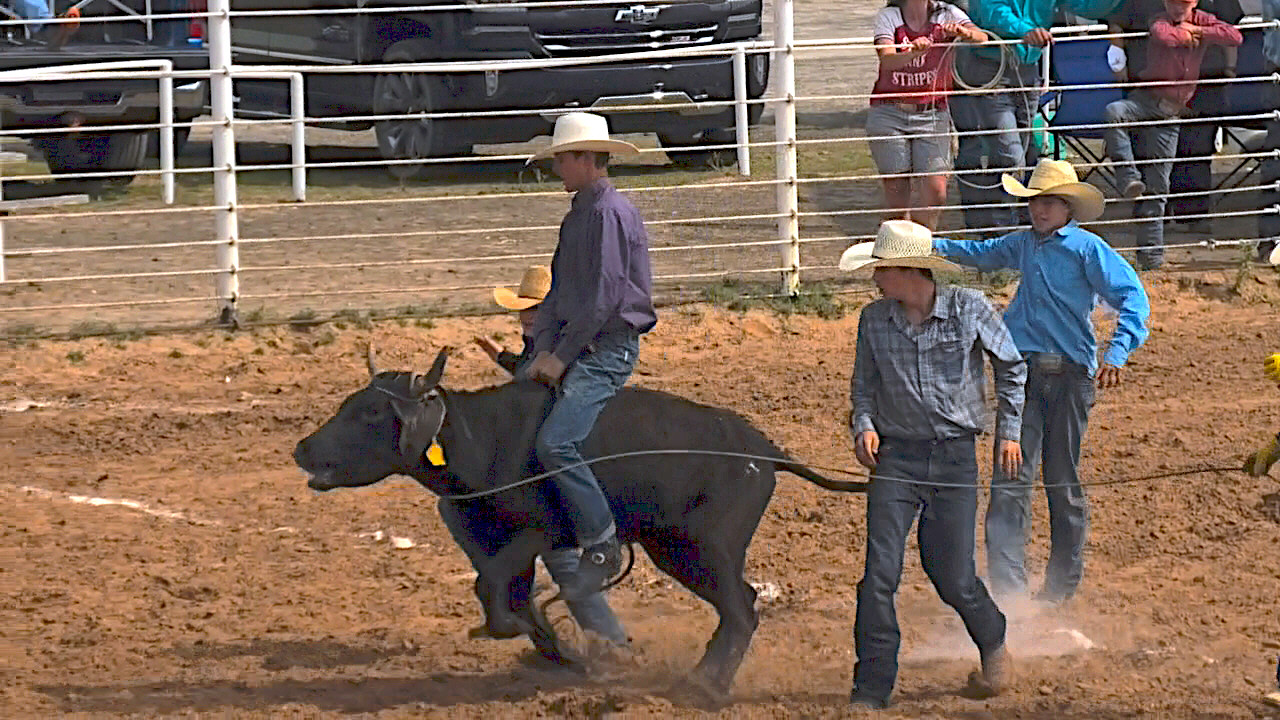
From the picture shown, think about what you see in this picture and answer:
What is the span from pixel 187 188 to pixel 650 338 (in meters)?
5.32

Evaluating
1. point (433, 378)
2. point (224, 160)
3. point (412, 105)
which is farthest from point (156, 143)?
point (433, 378)

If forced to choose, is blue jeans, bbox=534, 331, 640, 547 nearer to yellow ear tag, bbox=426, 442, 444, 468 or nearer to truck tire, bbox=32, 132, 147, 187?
yellow ear tag, bbox=426, 442, 444, 468

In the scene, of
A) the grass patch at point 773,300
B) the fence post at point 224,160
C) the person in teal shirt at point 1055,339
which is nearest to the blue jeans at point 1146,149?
the grass patch at point 773,300

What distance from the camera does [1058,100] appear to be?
1359 centimetres

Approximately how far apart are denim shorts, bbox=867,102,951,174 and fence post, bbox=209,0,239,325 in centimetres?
402

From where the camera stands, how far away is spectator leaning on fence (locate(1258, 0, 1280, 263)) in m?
13.0

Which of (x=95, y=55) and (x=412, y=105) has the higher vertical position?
(x=95, y=55)

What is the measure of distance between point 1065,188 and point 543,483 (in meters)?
2.29

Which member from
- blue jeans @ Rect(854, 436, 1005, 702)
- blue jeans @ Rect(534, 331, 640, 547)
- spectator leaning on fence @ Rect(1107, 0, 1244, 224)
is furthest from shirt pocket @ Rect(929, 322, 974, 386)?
spectator leaning on fence @ Rect(1107, 0, 1244, 224)

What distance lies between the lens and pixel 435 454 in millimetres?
6426

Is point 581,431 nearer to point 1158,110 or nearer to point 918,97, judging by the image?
point 918,97

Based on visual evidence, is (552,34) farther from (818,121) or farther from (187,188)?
(818,121)

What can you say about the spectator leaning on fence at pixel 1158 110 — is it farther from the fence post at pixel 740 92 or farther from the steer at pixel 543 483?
the steer at pixel 543 483

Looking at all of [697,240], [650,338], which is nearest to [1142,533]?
[650,338]
